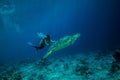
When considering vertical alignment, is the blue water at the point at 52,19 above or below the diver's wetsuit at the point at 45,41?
above

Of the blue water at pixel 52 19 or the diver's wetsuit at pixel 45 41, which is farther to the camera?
the blue water at pixel 52 19

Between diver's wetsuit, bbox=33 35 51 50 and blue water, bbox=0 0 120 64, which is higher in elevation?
blue water, bbox=0 0 120 64

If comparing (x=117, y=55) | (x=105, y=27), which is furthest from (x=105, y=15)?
(x=117, y=55)

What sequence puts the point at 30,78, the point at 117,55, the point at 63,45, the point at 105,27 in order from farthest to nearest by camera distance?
the point at 105,27 → the point at 117,55 → the point at 30,78 → the point at 63,45

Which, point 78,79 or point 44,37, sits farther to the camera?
point 78,79

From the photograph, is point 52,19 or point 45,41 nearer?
point 45,41

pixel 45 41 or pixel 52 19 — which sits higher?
pixel 52 19

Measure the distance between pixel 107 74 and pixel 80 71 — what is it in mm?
1890

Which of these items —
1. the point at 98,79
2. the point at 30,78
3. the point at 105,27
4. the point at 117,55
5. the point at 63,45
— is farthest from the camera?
the point at 105,27

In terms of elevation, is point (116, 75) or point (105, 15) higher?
point (105, 15)

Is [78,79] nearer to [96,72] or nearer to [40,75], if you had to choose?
[96,72]

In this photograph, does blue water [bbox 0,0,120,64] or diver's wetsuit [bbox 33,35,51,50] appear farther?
blue water [bbox 0,0,120,64]

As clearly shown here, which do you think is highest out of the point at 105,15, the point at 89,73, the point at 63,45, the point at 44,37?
the point at 105,15

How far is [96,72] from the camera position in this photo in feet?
35.8
